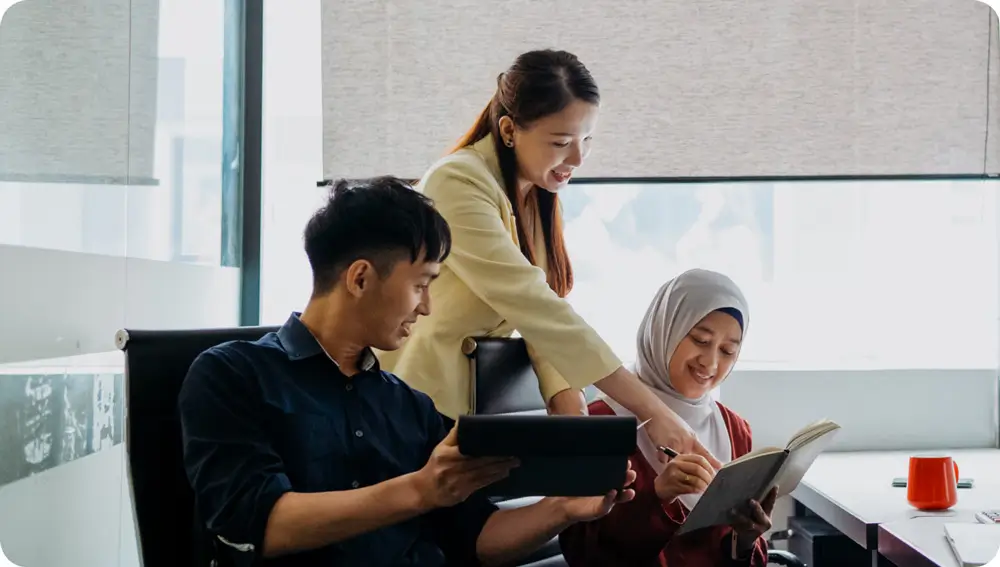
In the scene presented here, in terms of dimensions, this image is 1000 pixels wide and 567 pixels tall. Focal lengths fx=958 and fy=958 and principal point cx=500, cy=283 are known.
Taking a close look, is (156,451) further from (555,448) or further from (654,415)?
(654,415)

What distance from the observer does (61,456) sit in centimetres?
175

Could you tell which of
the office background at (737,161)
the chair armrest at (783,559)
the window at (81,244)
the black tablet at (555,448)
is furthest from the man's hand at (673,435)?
the office background at (737,161)

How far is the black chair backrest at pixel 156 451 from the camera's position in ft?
4.34

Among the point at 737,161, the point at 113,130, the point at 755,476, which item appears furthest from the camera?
the point at 737,161

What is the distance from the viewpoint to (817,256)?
2934 millimetres

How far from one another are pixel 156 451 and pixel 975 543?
1.31 metres

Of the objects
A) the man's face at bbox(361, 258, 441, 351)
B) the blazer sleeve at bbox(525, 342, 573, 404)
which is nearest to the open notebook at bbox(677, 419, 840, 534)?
the blazer sleeve at bbox(525, 342, 573, 404)

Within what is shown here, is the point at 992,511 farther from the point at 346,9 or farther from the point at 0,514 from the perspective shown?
the point at 346,9

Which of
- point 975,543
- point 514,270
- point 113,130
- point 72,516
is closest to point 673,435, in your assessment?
point 514,270

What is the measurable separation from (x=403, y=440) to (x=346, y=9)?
1.82 meters

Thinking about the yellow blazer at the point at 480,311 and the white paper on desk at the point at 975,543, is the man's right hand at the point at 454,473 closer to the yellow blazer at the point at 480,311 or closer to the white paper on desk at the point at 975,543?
the yellow blazer at the point at 480,311

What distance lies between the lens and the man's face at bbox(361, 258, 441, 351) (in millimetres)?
1364

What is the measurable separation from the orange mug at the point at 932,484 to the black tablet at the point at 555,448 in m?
1.07

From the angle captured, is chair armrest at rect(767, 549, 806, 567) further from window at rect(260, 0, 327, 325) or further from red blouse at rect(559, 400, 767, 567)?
window at rect(260, 0, 327, 325)
